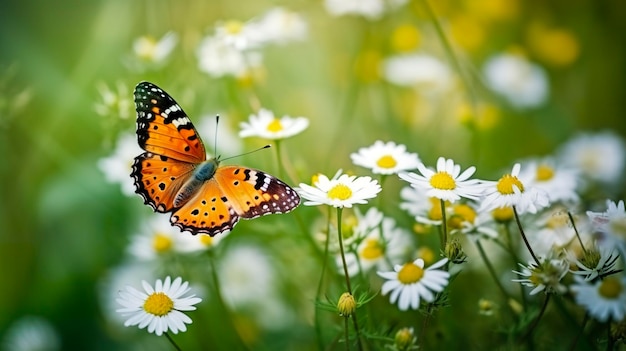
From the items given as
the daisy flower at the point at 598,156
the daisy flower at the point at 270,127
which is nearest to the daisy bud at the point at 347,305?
the daisy flower at the point at 270,127

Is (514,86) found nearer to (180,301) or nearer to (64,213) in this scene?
(64,213)

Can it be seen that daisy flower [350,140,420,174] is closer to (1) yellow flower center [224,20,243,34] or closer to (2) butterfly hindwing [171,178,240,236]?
(2) butterfly hindwing [171,178,240,236]

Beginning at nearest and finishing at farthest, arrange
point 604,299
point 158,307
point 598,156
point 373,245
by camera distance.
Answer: point 604,299
point 158,307
point 373,245
point 598,156

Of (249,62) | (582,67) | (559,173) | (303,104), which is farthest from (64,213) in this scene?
(582,67)

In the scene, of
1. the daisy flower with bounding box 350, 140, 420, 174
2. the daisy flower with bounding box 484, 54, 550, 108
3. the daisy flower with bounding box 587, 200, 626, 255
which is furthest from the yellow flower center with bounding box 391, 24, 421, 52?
the daisy flower with bounding box 587, 200, 626, 255

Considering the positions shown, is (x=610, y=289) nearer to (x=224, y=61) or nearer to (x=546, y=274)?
(x=546, y=274)

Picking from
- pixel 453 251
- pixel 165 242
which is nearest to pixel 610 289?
pixel 453 251
